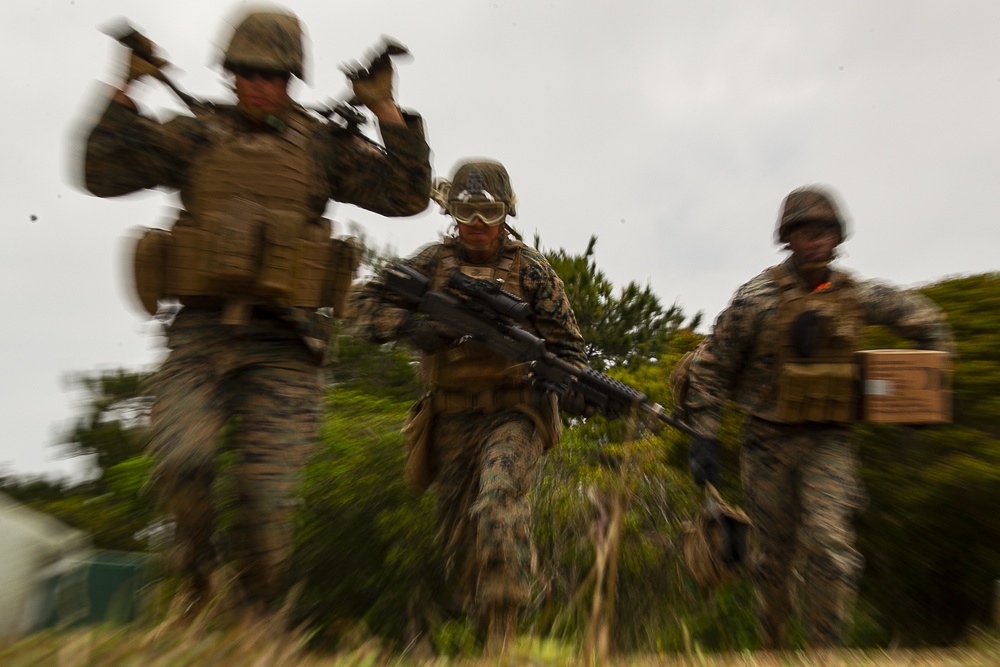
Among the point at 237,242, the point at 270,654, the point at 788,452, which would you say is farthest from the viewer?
the point at 788,452

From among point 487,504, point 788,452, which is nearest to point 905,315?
point 788,452

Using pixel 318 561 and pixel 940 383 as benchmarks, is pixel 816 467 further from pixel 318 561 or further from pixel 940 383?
pixel 318 561

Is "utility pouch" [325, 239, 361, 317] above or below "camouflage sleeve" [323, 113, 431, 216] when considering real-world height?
below

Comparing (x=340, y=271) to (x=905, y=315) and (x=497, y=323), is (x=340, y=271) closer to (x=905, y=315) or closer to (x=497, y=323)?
(x=497, y=323)

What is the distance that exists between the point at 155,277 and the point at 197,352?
35cm

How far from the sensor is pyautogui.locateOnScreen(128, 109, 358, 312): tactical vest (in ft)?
10.4

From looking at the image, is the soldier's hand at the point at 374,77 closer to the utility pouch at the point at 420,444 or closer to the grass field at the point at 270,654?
the utility pouch at the point at 420,444

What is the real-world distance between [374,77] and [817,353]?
262cm

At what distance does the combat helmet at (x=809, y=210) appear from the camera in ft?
14.1

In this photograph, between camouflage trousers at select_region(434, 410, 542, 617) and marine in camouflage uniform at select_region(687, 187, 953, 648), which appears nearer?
camouflage trousers at select_region(434, 410, 542, 617)

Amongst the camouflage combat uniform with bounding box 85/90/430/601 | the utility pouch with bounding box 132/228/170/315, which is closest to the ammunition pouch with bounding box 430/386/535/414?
the camouflage combat uniform with bounding box 85/90/430/601

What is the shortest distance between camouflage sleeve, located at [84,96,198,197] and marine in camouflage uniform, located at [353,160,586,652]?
4.13 feet

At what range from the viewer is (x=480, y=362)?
161 inches

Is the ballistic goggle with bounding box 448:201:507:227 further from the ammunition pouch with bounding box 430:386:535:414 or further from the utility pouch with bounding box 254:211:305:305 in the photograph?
the utility pouch with bounding box 254:211:305:305
